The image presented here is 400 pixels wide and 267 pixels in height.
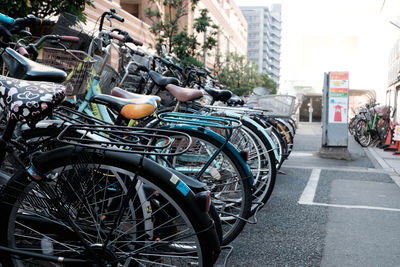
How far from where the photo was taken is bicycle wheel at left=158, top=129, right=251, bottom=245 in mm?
2789

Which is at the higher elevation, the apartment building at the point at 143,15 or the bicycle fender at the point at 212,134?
the apartment building at the point at 143,15

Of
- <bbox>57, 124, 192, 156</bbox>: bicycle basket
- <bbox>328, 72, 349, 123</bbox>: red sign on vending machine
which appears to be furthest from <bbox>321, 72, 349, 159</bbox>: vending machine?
<bbox>57, 124, 192, 156</bbox>: bicycle basket

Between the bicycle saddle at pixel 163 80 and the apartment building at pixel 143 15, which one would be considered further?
the apartment building at pixel 143 15

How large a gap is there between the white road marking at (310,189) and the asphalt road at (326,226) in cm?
1

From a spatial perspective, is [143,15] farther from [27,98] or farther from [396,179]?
[27,98]

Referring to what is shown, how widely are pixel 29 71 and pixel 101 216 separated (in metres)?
0.73

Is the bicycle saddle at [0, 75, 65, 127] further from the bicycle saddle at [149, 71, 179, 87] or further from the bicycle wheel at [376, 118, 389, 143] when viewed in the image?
the bicycle wheel at [376, 118, 389, 143]

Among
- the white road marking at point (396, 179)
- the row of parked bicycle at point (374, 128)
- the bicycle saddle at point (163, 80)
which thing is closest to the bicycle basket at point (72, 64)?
the bicycle saddle at point (163, 80)

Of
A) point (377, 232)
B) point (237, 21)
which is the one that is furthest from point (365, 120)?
point (237, 21)

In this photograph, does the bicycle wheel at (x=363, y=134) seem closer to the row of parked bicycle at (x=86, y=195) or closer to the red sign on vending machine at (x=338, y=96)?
the red sign on vending machine at (x=338, y=96)

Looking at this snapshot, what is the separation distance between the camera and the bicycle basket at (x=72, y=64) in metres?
3.00

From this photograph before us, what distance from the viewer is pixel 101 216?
1.88m

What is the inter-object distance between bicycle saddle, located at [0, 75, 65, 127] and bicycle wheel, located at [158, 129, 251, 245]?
3.58 ft

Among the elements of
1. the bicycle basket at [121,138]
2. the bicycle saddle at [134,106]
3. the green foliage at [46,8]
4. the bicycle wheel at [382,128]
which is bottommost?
the bicycle wheel at [382,128]
